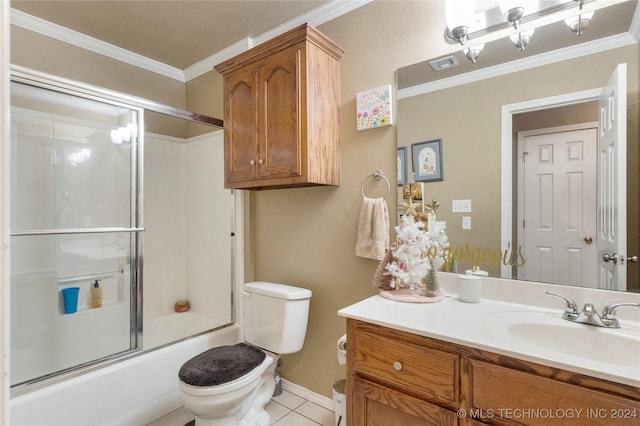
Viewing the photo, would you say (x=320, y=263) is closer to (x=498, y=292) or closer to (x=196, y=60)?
(x=498, y=292)

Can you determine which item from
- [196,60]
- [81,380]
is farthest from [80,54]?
[81,380]

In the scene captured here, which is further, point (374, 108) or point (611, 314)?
point (374, 108)

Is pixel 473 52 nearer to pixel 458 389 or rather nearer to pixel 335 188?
pixel 335 188

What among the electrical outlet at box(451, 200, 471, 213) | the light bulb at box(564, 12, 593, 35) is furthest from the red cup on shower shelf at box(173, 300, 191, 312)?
the light bulb at box(564, 12, 593, 35)

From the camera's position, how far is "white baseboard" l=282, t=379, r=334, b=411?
6.36 ft

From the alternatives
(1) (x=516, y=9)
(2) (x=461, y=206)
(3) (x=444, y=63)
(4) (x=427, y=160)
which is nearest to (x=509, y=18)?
(1) (x=516, y=9)

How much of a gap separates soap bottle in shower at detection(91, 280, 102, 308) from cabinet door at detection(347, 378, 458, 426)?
2057mm

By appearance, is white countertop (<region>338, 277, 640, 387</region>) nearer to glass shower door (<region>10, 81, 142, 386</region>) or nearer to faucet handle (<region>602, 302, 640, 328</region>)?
faucet handle (<region>602, 302, 640, 328</region>)

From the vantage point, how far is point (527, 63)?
130 centimetres

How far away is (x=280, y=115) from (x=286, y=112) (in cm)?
5

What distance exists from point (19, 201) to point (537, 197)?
289 centimetres

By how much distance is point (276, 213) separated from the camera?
2.21 m

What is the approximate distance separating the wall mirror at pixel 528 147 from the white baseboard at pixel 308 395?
1222 mm

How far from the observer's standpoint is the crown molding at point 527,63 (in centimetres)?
115
